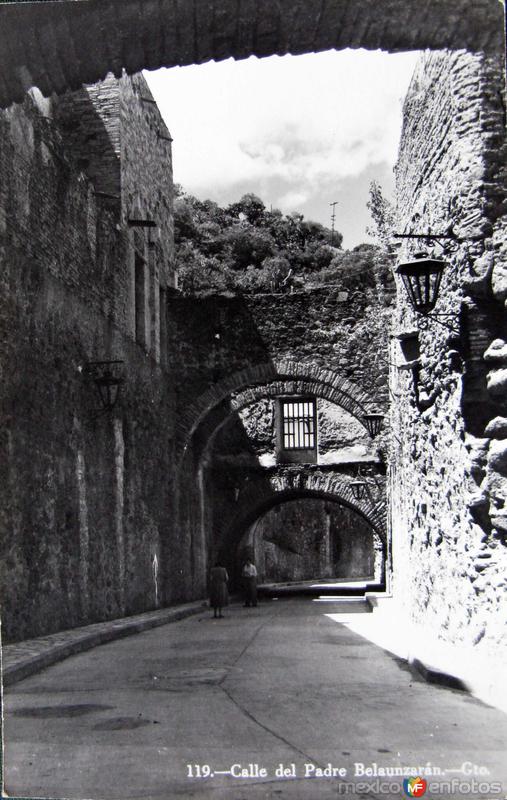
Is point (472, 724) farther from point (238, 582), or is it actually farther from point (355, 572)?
point (355, 572)

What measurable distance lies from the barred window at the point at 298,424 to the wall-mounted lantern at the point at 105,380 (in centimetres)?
1091

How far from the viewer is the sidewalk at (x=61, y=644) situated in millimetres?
8191

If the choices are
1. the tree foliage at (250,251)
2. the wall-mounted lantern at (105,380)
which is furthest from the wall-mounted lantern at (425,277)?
the tree foliage at (250,251)

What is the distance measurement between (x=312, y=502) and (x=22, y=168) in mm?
28955

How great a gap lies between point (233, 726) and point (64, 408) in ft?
22.9

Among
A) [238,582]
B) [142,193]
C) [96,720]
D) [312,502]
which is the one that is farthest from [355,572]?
[96,720]

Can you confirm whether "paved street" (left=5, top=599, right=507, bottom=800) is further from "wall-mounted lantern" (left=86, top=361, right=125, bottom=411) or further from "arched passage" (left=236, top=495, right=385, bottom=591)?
"arched passage" (left=236, top=495, right=385, bottom=591)

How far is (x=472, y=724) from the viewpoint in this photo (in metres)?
5.62

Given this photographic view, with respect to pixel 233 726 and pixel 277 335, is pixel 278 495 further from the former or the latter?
pixel 233 726

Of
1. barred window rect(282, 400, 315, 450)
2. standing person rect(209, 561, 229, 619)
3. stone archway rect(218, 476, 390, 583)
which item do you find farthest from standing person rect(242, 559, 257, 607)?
barred window rect(282, 400, 315, 450)

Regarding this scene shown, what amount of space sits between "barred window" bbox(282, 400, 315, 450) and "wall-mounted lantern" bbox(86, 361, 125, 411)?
10911mm

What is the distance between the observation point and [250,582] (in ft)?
67.1

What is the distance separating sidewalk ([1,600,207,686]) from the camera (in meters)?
8.19

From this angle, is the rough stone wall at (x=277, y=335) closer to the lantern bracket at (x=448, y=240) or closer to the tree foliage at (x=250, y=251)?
the tree foliage at (x=250, y=251)
